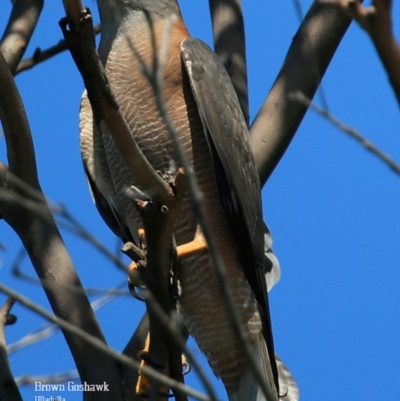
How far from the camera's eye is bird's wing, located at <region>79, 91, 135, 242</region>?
14.8 ft

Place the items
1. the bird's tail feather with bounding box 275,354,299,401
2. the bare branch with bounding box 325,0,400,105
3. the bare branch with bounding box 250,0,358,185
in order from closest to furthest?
1. the bare branch with bounding box 325,0,400,105
2. the bird's tail feather with bounding box 275,354,299,401
3. the bare branch with bounding box 250,0,358,185

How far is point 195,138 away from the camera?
13.8 feet

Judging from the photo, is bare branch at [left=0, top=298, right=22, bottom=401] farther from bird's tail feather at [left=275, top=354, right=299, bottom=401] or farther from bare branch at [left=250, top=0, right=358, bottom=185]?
bare branch at [left=250, top=0, right=358, bottom=185]

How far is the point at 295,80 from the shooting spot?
4527 millimetres

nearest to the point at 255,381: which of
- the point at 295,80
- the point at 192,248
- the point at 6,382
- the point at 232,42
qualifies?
the point at 192,248

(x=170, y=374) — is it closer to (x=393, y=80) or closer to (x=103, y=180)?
(x=103, y=180)

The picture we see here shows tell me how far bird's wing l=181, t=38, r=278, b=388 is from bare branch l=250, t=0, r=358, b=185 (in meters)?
0.20

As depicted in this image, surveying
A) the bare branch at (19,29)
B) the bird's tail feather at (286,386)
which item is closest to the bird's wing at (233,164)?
the bird's tail feather at (286,386)

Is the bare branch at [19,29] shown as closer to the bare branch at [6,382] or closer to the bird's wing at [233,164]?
the bird's wing at [233,164]

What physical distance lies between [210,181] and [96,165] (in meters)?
0.74

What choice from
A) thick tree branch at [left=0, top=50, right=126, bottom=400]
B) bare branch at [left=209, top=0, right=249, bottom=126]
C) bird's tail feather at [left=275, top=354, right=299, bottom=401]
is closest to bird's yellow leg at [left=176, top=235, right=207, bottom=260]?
thick tree branch at [left=0, top=50, right=126, bottom=400]

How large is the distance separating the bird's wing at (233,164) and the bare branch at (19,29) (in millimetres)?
1104

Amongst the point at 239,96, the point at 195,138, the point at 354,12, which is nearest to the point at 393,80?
the point at 354,12

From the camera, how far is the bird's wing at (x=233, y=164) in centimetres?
409
